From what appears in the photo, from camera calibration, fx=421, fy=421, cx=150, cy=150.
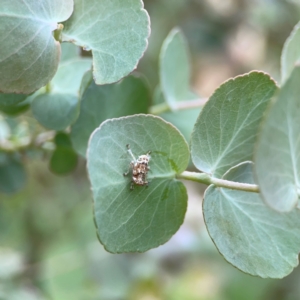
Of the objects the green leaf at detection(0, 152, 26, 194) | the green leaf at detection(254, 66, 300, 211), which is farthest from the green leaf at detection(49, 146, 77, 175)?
the green leaf at detection(254, 66, 300, 211)

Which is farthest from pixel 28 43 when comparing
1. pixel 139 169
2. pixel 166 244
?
pixel 166 244

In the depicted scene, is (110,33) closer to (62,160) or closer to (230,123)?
(230,123)

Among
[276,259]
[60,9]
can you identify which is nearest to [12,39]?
[60,9]

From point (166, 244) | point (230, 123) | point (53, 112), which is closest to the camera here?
point (230, 123)

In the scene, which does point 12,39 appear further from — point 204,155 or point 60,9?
point 204,155

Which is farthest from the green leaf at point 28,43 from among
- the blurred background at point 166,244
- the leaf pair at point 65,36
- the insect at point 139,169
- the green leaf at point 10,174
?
the blurred background at point 166,244

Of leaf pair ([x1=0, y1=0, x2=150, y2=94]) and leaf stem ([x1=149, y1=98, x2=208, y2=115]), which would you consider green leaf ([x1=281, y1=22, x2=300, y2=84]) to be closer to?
leaf pair ([x1=0, y1=0, x2=150, y2=94])
